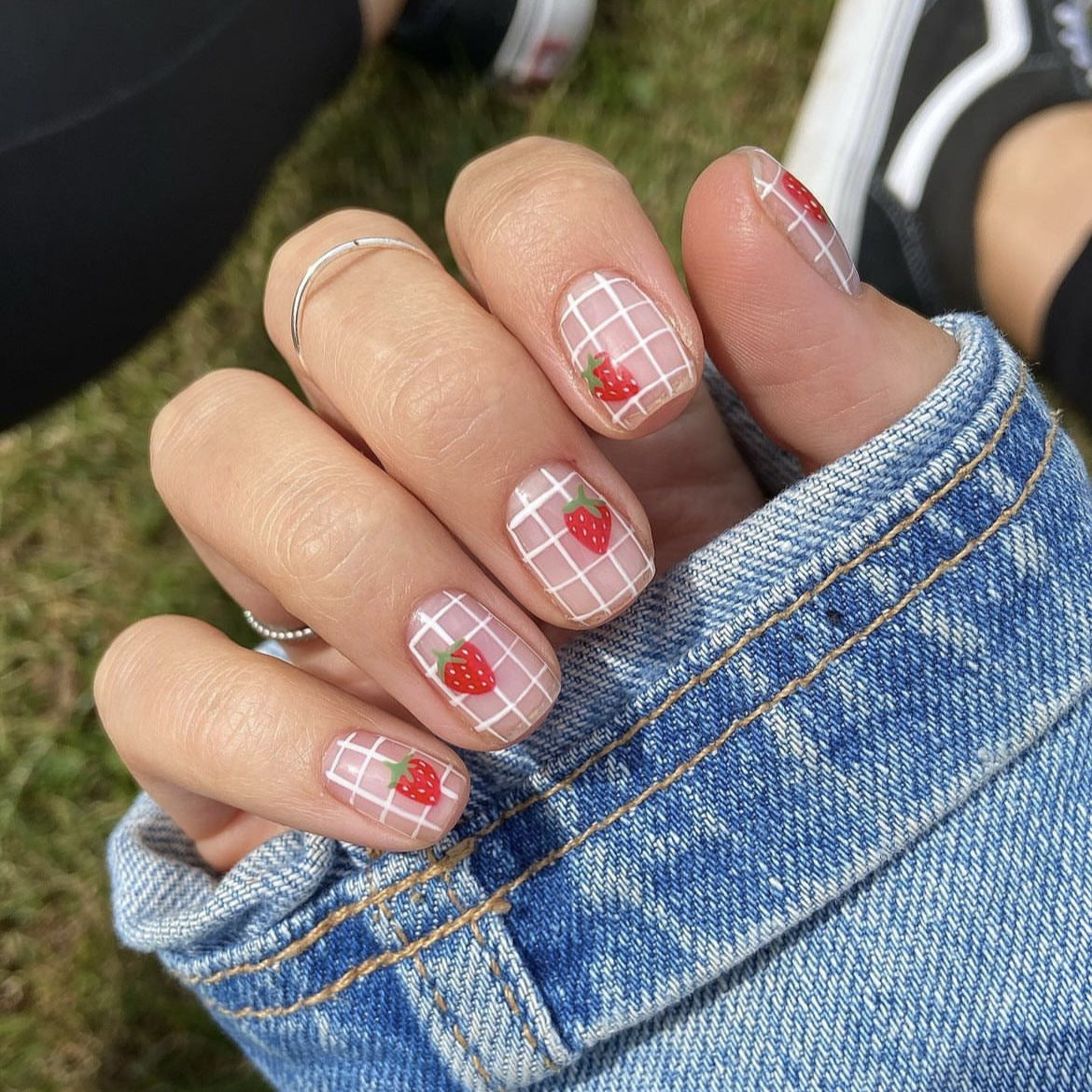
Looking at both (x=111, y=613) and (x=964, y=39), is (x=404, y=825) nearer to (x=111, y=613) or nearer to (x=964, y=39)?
(x=111, y=613)

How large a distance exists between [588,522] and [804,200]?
29 centimetres

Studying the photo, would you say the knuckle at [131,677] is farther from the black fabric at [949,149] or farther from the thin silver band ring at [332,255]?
the black fabric at [949,149]

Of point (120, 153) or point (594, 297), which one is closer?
point (594, 297)

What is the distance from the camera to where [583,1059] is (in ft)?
2.39

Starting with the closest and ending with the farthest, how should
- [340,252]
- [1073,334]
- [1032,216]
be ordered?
[340,252] → [1073,334] → [1032,216]

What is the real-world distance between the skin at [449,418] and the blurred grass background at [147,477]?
A: 82 cm

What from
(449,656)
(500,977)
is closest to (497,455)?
(449,656)

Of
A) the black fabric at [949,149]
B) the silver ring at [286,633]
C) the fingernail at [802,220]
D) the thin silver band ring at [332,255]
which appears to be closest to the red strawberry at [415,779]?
the silver ring at [286,633]

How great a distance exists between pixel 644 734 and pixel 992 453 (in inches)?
12.5

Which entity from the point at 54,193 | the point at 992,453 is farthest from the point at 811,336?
the point at 54,193

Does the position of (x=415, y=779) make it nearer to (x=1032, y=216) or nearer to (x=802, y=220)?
(x=802, y=220)

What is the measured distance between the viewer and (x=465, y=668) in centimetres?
68

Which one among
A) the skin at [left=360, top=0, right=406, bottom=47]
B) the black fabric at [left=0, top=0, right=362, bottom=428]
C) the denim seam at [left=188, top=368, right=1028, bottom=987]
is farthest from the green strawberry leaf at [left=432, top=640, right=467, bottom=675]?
the skin at [left=360, top=0, right=406, bottom=47]

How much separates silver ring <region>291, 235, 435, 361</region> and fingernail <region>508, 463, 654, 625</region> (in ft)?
0.77
